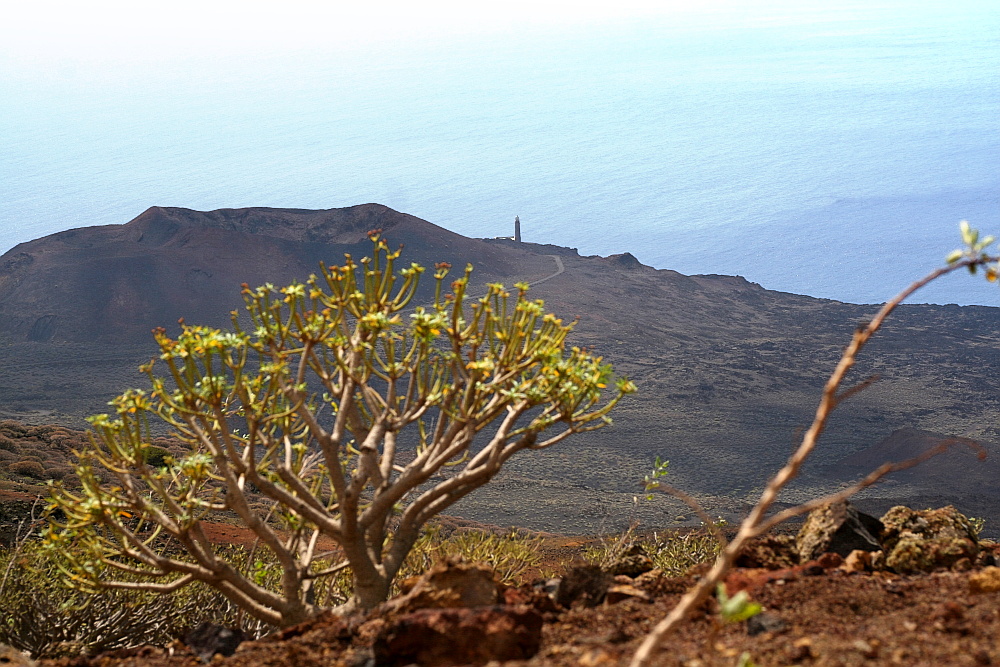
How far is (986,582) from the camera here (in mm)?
4137

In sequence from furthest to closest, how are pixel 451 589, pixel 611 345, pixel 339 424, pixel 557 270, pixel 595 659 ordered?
1. pixel 557 270
2. pixel 611 345
3. pixel 339 424
4. pixel 451 589
5. pixel 595 659

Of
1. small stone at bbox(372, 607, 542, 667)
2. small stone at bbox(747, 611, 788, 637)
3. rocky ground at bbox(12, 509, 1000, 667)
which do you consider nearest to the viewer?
rocky ground at bbox(12, 509, 1000, 667)

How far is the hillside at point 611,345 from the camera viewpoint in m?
31.0

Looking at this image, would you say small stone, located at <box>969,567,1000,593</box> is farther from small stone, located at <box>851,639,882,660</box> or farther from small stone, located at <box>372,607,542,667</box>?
small stone, located at <box>372,607,542,667</box>

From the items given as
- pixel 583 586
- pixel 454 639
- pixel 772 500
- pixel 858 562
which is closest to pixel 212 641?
pixel 454 639

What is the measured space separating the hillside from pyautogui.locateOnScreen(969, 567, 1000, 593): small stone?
68.7 feet

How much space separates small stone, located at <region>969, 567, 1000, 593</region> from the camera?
4094 mm

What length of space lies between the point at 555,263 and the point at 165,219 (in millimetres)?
23401

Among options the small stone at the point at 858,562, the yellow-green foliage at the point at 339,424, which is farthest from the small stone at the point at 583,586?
the small stone at the point at 858,562

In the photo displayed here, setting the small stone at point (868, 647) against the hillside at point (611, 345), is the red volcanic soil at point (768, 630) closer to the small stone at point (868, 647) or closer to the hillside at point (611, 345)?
the small stone at point (868, 647)

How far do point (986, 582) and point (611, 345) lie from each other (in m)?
42.9

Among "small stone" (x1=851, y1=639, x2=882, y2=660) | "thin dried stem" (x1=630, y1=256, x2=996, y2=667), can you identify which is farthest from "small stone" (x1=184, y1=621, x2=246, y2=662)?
"thin dried stem" (x1=630, y1=256, x2=996, y2=667)

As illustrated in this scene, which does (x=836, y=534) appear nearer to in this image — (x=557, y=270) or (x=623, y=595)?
(x=623, y=595)

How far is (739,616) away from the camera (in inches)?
77.4
